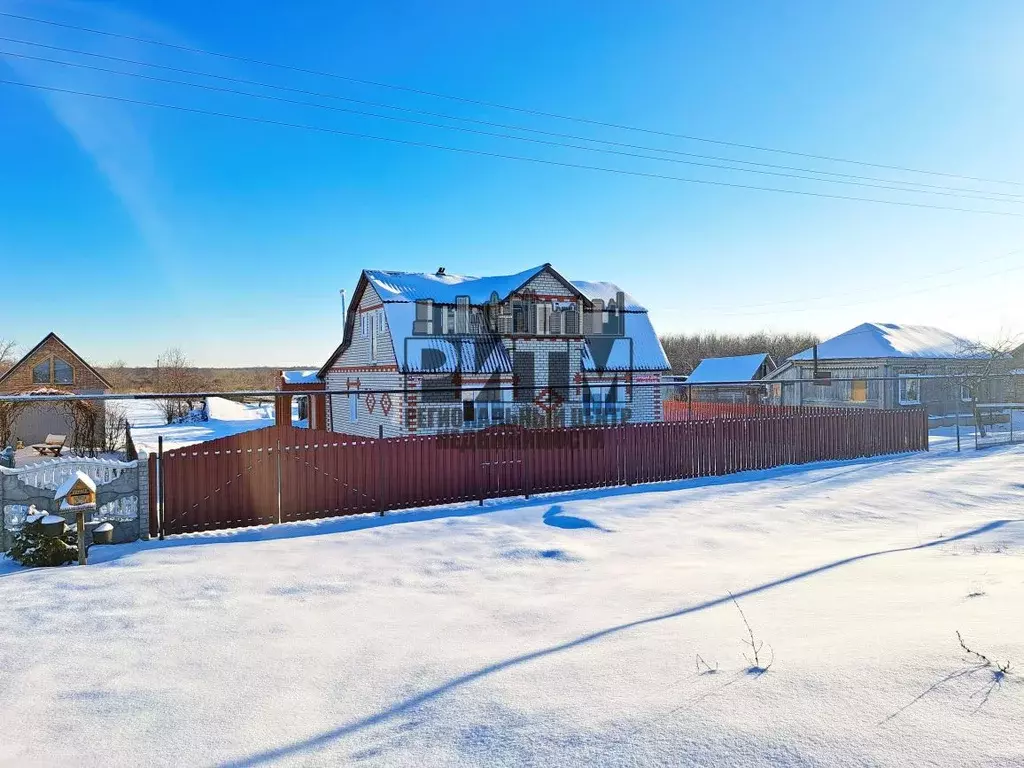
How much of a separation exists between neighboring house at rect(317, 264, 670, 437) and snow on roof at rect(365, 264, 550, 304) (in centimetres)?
4

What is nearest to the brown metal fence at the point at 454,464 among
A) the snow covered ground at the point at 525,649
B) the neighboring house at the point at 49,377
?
the snow covered ground at the point at 525,649

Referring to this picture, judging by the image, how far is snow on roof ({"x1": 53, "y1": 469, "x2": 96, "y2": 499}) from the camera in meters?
7.45


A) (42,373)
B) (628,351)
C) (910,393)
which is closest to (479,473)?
(628,351)

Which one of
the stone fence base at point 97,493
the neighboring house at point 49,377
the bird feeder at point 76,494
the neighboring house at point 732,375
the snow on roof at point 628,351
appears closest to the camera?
the bird feeder at point 76,494

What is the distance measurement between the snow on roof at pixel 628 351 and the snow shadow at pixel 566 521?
13.6 metres

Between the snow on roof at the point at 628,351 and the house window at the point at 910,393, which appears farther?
the house window at the point at 910,393

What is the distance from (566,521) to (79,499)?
631 centimetres

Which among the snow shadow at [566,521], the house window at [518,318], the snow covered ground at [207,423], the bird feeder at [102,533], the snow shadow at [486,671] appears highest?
the house window at [518,318]

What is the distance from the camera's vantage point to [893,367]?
26.5m

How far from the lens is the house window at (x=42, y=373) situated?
3266 cm

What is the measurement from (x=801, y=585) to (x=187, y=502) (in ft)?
26.4

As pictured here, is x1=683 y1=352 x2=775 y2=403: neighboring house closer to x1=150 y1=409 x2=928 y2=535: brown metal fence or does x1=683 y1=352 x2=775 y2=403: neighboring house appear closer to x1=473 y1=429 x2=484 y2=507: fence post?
x1=150 y1=409 x2=928 y2=535: brown metal fence

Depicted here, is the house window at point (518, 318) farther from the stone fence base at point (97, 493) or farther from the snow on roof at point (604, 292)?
the stone fence base at point (97, 493)

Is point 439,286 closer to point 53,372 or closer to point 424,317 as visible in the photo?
point 424,317
